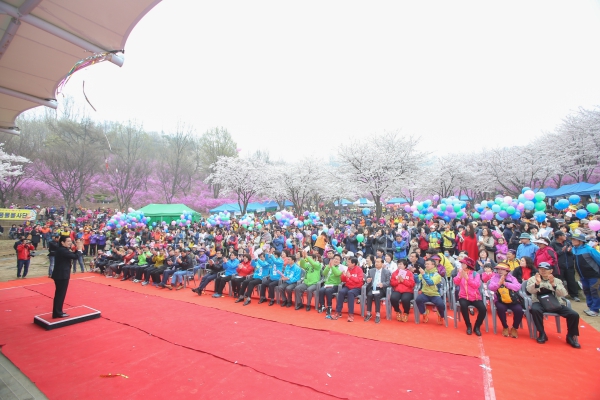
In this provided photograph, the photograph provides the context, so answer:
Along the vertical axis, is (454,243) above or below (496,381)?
above

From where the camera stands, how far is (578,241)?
6.14 meters

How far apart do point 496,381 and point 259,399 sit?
9.61ft

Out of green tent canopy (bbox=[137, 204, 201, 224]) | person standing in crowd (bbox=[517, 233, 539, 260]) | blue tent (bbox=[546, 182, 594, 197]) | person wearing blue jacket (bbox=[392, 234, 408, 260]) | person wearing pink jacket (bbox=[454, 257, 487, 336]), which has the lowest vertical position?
person wearing pink jacket (bbox=[454, 257, 487, 336])

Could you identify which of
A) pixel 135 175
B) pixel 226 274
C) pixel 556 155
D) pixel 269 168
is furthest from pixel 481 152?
pixel 135 175

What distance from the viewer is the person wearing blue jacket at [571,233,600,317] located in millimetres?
5922

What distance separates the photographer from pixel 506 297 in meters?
5.33

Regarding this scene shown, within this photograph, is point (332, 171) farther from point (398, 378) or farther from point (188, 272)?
point (398, 378)

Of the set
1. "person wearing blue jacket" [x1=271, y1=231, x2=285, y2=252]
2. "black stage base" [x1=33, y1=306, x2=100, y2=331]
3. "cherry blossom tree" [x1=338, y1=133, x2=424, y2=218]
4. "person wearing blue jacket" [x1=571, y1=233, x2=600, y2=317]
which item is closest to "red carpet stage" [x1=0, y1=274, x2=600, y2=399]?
"black stage base" [x1=33, y1=306, x2=100, y2=331]

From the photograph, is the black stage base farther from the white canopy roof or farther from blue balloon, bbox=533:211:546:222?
blue balloon, bbox=533:211:546:222

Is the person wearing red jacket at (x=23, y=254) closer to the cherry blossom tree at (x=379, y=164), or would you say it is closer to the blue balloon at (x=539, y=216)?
the cherry blossom tree at (x=379, y=164)

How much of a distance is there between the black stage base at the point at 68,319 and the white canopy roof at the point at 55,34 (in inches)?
166

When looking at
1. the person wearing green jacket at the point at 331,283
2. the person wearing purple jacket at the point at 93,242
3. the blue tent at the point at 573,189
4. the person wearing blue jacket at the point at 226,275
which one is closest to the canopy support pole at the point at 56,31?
the person wearing green jacket at the point at 331,283

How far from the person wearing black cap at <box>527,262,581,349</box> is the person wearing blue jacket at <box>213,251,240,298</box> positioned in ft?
22.6

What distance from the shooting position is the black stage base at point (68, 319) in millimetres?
5661
